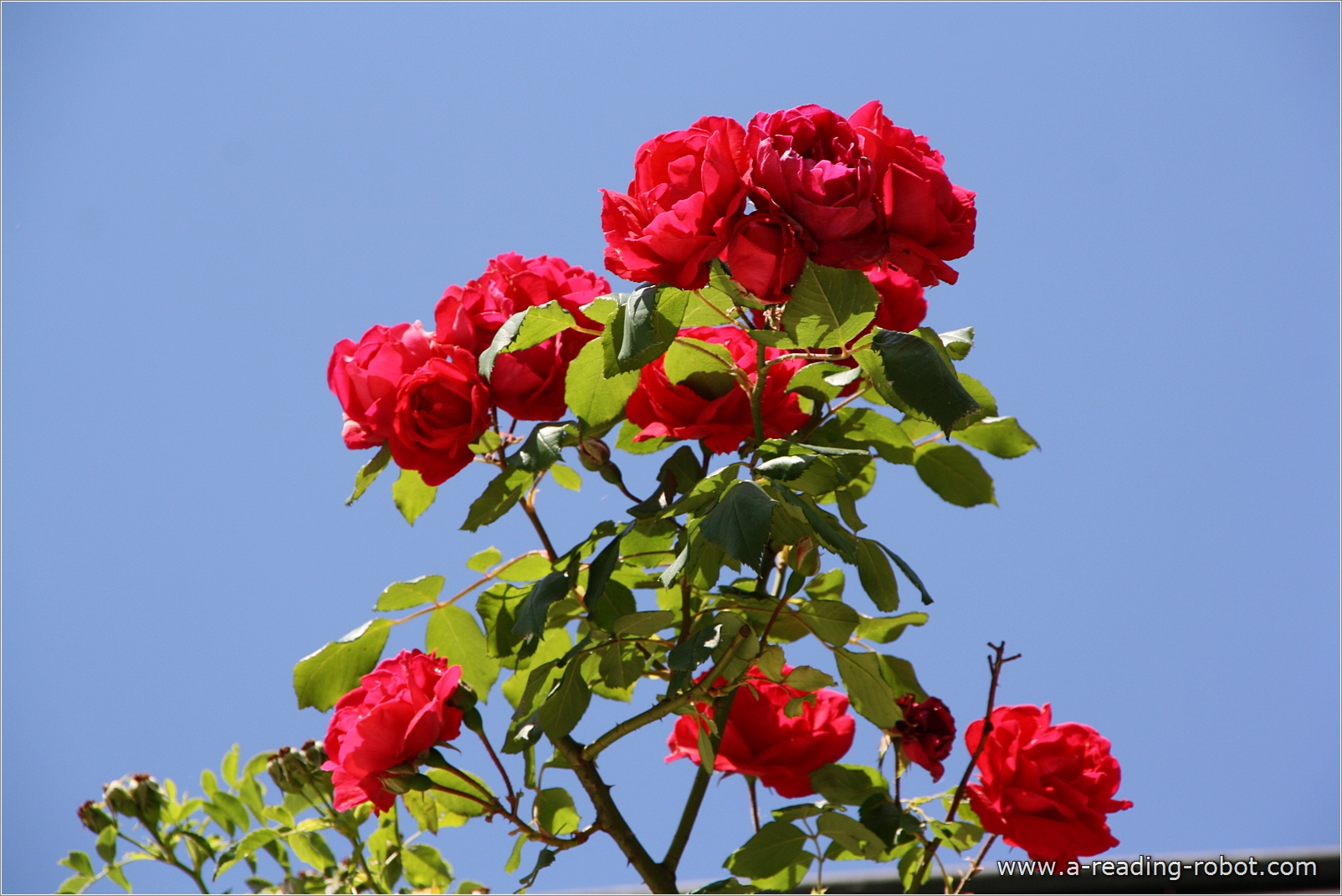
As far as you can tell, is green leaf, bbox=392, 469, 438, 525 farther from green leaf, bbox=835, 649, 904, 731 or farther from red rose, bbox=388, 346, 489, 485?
green leaf, bbox=835, 649, 904, 731

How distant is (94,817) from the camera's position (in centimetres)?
109

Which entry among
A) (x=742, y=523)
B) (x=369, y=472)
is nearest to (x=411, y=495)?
(x=369, y=472)

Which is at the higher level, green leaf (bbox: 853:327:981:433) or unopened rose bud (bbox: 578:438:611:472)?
unopened rose bud (bbox: 578:438:611:472)

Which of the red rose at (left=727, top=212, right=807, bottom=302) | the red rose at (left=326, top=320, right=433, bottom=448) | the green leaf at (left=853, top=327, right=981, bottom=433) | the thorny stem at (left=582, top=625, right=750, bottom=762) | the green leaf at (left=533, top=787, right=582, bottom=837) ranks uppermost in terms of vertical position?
the red rose at (left=326, top=320, right=433, bottom=448)

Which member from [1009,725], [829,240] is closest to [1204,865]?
[1009,725]

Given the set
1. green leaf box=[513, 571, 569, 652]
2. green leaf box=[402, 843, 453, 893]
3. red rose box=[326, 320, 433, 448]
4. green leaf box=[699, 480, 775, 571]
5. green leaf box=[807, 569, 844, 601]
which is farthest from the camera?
green leaf box=[402, 843, 453, 893]

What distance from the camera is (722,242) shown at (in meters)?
0.55

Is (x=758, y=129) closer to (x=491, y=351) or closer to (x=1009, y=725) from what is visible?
(x=491, y=351)

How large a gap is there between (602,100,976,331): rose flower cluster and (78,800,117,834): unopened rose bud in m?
0.93

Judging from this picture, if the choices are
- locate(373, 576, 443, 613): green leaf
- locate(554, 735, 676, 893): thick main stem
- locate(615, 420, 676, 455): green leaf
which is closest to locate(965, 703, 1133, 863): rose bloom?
locate(554, 735, 676, 893): thick main stem

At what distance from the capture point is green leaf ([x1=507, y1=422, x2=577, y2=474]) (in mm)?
685

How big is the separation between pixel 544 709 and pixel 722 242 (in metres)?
0.36

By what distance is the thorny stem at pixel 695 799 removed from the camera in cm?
77

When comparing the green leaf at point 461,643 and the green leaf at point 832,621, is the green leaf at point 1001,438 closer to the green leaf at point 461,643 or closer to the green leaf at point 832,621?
the green leaf at point 832,621
